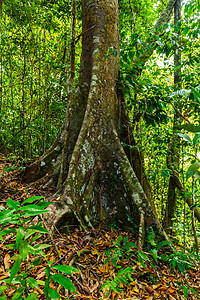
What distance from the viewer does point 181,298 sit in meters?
1.79

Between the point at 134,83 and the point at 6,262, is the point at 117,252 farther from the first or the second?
the point at 134,83

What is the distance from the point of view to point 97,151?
2.88 m

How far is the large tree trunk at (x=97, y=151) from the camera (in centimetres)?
257

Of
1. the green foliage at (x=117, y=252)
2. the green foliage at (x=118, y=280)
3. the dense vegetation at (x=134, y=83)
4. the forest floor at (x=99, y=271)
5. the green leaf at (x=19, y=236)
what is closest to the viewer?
the green leaf at (x=19, y=236)

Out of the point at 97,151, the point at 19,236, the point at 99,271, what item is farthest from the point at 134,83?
the point at 19,236

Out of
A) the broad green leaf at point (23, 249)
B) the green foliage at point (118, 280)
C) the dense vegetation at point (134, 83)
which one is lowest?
the green foliage at point (118, 280)

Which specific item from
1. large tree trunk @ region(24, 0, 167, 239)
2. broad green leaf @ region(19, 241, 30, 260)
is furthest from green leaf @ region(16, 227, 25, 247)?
large tree trunk @ region(24, 0, 167, 239)

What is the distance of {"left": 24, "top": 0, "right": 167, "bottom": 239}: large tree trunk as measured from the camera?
2574 mm

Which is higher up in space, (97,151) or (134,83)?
(134,83)

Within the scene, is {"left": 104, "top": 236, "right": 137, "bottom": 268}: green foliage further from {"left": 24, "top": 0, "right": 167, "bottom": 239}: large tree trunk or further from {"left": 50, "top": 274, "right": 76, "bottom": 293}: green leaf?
{"left": 50, "top": 274, "right": 76, "bottom": 293}: green leaf

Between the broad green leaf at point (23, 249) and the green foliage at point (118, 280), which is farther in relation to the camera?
the green foliage at point (118, 280)

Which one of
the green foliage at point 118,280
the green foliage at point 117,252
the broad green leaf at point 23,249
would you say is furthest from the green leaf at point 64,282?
the green foliage at point 117,252

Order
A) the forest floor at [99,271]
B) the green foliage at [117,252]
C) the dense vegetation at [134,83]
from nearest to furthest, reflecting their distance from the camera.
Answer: the forest floor at [99,271]
the green foliage at [117,252]
the dense vegetation at [134,83]

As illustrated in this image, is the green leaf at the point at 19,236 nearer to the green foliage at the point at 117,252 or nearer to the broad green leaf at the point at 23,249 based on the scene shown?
the broad green leaf at the point at 23,249
